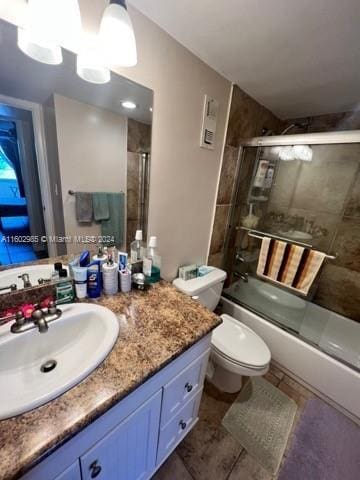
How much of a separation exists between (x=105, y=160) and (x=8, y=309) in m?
0.74

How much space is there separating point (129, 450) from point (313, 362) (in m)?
1.35

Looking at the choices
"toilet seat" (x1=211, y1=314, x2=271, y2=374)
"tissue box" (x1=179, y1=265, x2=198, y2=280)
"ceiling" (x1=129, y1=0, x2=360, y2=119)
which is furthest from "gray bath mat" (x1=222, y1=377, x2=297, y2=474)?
"ceiling" (x1=129, y1=0, x2=360, y2=119)

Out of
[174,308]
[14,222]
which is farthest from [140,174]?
[174,308]

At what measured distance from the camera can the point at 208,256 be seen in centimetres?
179

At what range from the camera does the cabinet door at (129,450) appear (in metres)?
0.60

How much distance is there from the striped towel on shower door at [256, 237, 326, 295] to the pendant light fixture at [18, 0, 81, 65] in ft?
5.37

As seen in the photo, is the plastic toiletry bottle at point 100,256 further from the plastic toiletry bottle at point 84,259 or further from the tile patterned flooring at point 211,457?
the tile patterned flooring at point 211,457

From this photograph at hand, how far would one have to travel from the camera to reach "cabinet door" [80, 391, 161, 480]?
1.95 feet

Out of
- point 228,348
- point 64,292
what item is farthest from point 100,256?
point 228,348

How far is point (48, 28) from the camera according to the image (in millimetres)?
616

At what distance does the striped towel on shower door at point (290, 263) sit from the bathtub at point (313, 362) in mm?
378

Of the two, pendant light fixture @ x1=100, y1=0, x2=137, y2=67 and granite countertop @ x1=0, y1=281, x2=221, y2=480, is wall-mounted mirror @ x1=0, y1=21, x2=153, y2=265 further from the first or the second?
granite countertop @ x1=0, y1=281, x2=221, y2=480

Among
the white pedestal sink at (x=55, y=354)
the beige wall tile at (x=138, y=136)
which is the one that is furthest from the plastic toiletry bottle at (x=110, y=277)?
the beige wall tile at (x=138, y=136)

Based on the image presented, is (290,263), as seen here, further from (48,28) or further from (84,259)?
(48,28)
